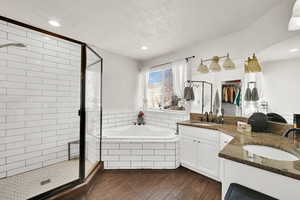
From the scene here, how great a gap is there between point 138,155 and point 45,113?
179cm

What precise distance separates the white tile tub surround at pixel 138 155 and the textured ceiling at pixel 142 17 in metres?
1.92

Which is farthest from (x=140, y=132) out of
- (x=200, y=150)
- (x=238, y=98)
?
(x=238, y=98)

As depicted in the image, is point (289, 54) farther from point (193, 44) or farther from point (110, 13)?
point (110, 13)

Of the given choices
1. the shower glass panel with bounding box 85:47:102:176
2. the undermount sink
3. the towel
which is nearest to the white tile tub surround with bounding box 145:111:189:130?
the towel

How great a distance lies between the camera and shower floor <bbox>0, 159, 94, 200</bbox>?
1.49 meters

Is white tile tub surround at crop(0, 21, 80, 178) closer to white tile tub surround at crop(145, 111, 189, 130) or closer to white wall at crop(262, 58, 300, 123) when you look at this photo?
white tile tub surround at crop(145, 111, 189, 130)

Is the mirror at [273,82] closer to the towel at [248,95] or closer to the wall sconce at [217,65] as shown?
the towel at [248,95]

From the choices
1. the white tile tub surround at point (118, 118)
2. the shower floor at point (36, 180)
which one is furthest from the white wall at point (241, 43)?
the shower floor at point (36, 180)

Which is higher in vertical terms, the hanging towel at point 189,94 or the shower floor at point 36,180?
the hanging towel at point 189,94

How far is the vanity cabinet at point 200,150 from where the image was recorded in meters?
1.91

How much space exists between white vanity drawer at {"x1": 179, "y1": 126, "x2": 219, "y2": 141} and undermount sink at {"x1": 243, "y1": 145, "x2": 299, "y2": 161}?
2.17ft

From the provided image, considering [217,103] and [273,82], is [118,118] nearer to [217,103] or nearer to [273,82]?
[217,103]

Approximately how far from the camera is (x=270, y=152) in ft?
3.84

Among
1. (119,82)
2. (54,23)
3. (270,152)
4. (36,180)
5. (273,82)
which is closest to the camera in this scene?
(270,152)
